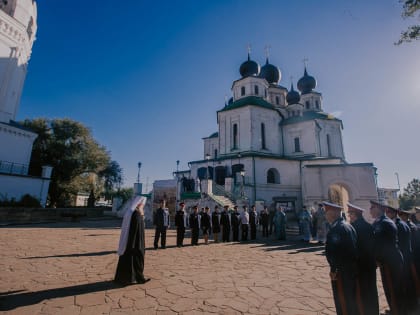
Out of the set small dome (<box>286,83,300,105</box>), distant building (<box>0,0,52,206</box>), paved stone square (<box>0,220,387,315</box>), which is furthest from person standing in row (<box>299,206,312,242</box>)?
small dome (<box>286,83,300,105</box>)

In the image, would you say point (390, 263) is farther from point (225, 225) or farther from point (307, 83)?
point (307, 83)

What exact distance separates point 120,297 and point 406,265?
5102 mm

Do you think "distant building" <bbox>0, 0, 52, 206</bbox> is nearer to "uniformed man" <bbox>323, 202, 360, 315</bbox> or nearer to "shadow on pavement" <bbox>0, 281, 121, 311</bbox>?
"shadow on pavement" <bbox>0, 281, 121, 311</bbox>

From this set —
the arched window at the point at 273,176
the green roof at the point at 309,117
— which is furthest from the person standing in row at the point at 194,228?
the green roof at the point at 309,117

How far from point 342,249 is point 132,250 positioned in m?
4.08

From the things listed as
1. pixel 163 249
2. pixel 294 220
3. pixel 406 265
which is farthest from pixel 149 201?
pixel 406 265

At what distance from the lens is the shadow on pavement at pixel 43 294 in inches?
141

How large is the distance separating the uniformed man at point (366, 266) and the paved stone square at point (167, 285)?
634 mm

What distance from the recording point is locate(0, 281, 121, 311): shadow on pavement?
3.58 meters

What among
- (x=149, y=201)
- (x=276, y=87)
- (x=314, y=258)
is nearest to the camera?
(x=314, y=258)

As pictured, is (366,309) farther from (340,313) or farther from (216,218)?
(216,218)

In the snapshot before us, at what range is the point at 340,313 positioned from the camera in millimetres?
3002

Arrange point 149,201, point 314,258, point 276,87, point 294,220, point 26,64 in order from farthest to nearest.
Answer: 1. point 276,87
2. point 26,64
3. point 294,220
4. point 149,201
5. point 314,258

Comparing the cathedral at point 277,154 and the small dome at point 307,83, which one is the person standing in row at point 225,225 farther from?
the small dome at point 307,83
